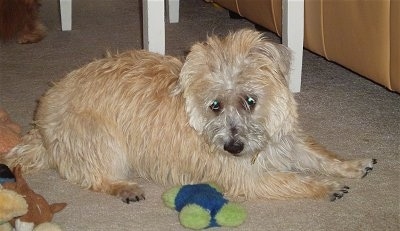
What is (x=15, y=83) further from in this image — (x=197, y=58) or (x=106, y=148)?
(x=197, y=58)

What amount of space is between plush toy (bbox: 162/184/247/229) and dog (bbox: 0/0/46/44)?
8.09ft

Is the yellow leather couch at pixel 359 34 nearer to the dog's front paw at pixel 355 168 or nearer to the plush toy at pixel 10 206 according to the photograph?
the dog's front paw at pixel 355 168

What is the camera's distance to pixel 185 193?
7.19 ft

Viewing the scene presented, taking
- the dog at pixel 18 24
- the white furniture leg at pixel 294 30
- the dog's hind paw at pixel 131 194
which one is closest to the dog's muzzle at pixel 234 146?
the dog's hind paw at pixel 131 194

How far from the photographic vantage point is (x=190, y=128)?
2.30m

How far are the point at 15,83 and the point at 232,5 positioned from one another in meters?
1.28

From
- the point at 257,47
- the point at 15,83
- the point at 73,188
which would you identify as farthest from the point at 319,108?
the point at 15,83

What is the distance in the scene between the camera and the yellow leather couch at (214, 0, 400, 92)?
2559 millimetres

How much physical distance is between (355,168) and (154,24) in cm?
109

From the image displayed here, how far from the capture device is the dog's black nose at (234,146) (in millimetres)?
2148

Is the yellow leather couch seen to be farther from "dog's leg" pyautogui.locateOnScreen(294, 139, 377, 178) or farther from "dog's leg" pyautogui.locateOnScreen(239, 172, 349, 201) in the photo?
"dog's leg" pyautogui.locateOnScreen(239, 172, 349, 201)

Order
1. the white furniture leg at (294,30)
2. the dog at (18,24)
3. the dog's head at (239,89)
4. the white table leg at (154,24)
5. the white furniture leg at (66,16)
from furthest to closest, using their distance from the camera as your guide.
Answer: the white furniture leg at (66,16), the dog at (18,24), the white furniture leg at (294,30), the white table leg at (154,24), the dog's head at (239,89)

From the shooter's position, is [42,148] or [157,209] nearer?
[157,209]

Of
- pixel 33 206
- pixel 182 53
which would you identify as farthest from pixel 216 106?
pixel 182 53
